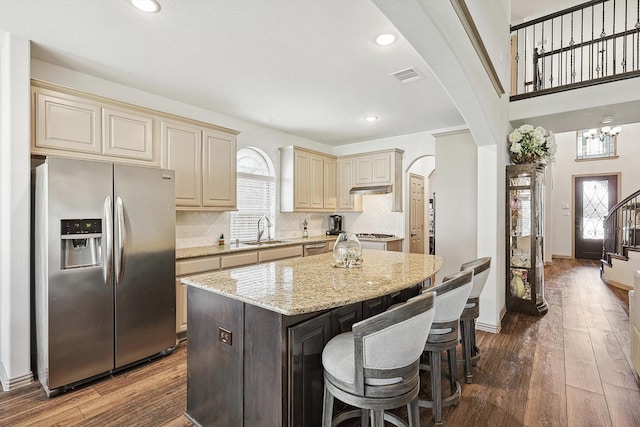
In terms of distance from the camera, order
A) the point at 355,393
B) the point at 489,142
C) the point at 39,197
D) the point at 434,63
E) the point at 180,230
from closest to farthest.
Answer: the point at 355,393 < the point at 434,63 < the point at 39,197 < the point at 489,142 < the point at 180,230

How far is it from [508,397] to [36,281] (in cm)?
376

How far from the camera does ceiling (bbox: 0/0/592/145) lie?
7.04 feet

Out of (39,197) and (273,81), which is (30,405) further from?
(273,81)

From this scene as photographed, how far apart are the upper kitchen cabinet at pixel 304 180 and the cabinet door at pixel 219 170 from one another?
1.15 meters

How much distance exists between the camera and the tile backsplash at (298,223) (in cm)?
397

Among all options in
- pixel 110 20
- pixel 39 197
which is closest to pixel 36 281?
pixel 39 197

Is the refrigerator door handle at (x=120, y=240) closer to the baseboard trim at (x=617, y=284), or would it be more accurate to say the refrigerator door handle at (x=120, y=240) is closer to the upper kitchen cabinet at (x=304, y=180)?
the upper kitchen cabinet at (x=304, y=180)

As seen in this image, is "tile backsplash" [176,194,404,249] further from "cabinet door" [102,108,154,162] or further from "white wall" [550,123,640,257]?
"white wall" [550,123,640,257]

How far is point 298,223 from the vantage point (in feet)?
18.4

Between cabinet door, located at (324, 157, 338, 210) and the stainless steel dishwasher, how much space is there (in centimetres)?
88

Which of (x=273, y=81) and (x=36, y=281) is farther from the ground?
(x=273, y=81)

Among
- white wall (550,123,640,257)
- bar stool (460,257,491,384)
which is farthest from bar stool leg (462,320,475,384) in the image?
white wall (550,123,640,257)

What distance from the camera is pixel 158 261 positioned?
2.90 m

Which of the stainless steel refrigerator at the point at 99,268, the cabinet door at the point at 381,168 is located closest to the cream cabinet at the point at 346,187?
the cabinet door at the point at 381,168
